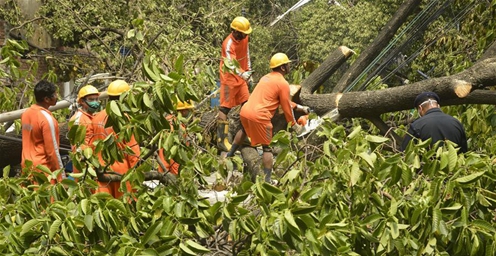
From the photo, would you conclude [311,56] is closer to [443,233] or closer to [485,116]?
[485,116]

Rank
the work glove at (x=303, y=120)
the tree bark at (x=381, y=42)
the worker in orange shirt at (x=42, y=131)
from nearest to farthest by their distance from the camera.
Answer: the worker in orange shirt at (x=42, y=131), the work glove at (x=303, y=120), the tree bark at (x=381, y=42)

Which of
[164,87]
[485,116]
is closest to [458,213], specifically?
[164,87]

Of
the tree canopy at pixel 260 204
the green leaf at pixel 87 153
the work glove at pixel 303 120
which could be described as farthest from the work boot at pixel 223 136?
the green leaf at pixel 87 153

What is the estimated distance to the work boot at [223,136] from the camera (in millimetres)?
10492

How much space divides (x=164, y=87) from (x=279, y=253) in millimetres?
1140

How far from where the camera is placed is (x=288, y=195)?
17.9ft

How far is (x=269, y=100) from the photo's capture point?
9.52 meters

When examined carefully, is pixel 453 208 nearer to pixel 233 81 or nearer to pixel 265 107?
pixel 265 107

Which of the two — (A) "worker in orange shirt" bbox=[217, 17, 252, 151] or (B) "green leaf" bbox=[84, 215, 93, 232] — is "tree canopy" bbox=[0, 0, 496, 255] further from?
(A) "worker in orange shirt" bbox=[217, 17, 252, 151]

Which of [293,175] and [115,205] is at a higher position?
[115,205]

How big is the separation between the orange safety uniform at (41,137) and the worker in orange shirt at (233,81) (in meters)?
2.70

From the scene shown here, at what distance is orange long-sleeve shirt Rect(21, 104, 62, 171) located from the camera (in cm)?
798

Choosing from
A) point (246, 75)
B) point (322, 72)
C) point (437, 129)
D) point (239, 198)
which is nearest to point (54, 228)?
point (239, 198)

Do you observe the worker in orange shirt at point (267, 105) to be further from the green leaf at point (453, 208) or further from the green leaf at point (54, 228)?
the green leaf at point (54, 228)
